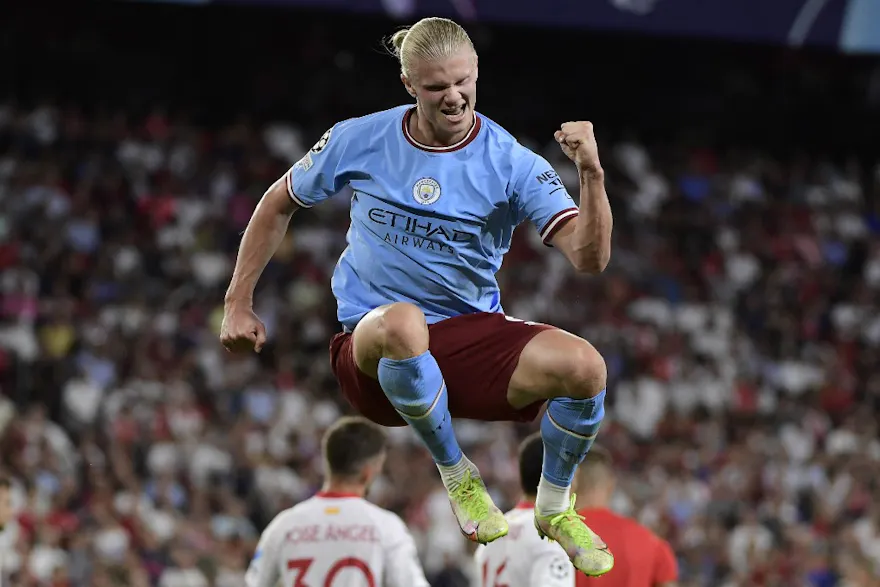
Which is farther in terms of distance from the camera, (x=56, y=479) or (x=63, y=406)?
(x=63, y=406)

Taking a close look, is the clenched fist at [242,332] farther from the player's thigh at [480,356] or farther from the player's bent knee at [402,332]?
the player's thigh at [480,356]

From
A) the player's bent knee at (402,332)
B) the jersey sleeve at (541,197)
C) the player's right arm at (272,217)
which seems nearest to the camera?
the player's bent knee at (402,332)

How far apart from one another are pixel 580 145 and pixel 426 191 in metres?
0.62

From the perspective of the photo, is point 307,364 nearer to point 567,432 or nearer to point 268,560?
point 268,560

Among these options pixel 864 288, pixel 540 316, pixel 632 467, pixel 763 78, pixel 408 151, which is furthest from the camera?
pixel 763 78

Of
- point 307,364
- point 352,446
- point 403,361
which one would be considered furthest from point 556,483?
point 307,364

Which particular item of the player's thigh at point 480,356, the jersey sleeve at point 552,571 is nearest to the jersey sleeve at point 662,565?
the jersey sleeve at point 552,571

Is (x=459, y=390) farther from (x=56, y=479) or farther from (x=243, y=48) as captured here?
(x=243, y=48)

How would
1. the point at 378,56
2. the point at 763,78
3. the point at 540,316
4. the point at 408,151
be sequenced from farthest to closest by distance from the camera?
the point at 763,78 → the point at 378,56 → the point at 540,316 → the point at 408,151

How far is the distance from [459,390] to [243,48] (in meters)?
11.7

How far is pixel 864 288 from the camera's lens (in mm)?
14883

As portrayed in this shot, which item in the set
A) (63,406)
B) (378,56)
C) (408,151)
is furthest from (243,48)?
(408,151)

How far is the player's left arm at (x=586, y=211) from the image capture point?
4.02 m

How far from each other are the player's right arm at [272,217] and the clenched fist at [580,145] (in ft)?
2.86
